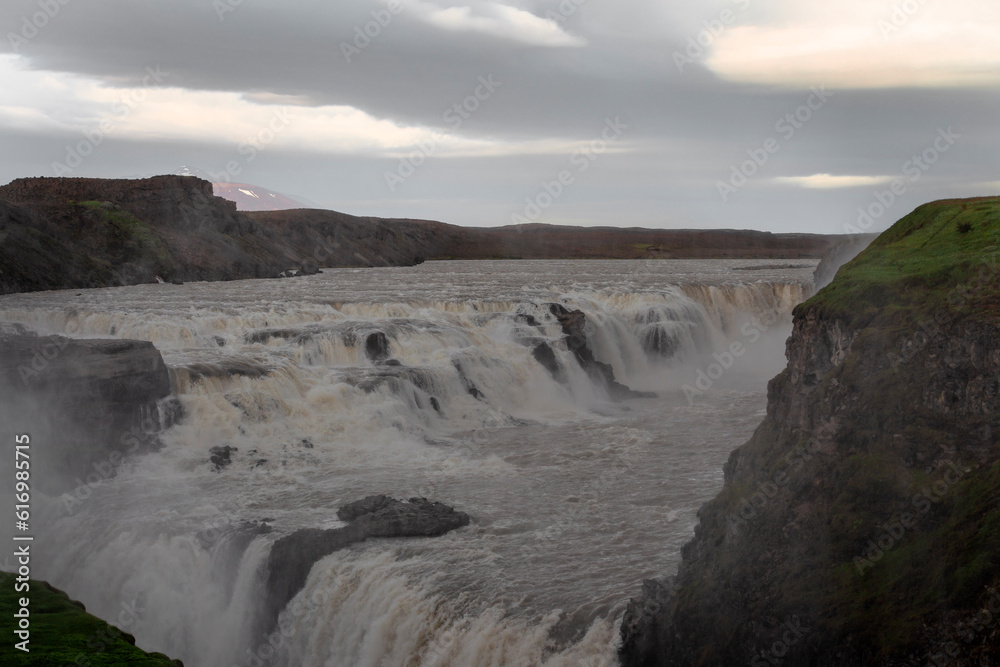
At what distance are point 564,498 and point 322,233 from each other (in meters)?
91.0

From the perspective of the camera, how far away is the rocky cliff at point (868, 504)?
8.32 meters

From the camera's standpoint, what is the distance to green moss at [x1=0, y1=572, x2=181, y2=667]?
9883mm

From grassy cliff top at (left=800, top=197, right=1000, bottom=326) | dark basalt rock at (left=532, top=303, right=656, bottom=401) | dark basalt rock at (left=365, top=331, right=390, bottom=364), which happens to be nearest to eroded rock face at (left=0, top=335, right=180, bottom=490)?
dark basalt rock at (left=365, top=331, right=390, bottom=364)

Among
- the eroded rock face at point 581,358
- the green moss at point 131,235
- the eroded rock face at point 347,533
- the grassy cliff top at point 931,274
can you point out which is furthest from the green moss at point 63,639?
the green moss at point 131,235

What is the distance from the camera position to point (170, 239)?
217 feet

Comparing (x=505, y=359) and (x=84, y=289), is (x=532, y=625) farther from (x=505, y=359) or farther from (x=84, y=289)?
(x=84, y=289)

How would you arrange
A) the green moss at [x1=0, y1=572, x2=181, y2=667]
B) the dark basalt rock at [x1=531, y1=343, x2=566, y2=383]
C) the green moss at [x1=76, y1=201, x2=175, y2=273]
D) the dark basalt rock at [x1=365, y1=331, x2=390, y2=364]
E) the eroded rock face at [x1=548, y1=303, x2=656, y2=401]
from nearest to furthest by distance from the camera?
the green moss at [x1=0, y1=572, x2=181, y2=667] < the dark basalt rock at [x1=365, y1=331, x2=390, y2=364] < the dark basalt rock at [x1=531, y1=343, x2=566, y2=383] < the eroded rock face at [x1=548, y1=303, x2=656, y2=401] < the green moss at [x1=76, y1=201, x2=175, y2=273]

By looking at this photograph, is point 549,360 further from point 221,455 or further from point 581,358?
point 221,455

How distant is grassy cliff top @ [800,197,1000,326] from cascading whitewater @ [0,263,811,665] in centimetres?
504

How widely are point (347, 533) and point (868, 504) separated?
832 centimetres

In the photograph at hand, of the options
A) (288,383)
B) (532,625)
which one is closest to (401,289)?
(288,383)

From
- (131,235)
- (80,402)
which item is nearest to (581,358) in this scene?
(80,402)

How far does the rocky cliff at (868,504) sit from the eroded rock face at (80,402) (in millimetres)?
13735

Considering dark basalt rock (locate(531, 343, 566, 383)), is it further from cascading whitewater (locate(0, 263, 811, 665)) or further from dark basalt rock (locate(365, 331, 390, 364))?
dark basalt rock (locate(365, 331, 390, 364))
